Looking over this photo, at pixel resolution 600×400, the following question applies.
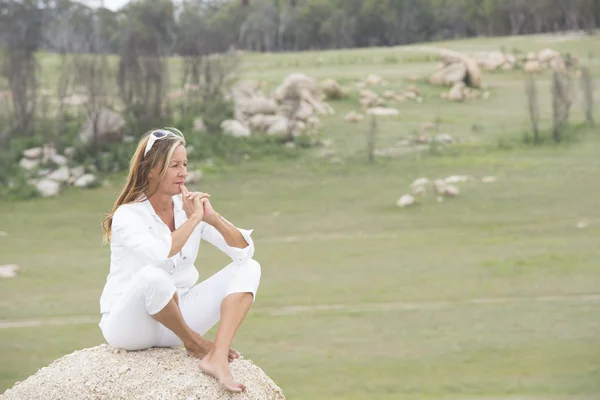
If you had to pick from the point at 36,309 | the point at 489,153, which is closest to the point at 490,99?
the point at 489,153

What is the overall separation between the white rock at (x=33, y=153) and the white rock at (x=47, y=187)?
0.91 ft

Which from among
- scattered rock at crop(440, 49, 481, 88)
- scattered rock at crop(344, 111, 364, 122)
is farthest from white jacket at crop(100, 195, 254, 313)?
scattered rock at crop(440, 49, 481, 88)

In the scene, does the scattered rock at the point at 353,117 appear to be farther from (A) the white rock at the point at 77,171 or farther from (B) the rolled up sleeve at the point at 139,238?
(B) the rolled up sleeve at the point at 139,238

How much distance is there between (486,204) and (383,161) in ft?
2.87

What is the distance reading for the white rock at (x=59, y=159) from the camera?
8.60m

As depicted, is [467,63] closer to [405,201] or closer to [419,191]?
[419,191]

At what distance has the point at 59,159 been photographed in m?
8.62

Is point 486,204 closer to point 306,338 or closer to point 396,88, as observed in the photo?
point 396,88

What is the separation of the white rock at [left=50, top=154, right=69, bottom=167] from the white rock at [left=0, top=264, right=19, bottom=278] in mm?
1120

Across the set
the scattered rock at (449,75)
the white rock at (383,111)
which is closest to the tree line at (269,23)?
the scattered rock at (449,75)

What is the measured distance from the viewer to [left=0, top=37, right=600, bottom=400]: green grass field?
607cm

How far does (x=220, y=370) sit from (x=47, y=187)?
5.97 m

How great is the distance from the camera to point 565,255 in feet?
24.9

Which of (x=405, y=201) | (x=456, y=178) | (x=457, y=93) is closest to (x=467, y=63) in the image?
(x=457, y=93)
